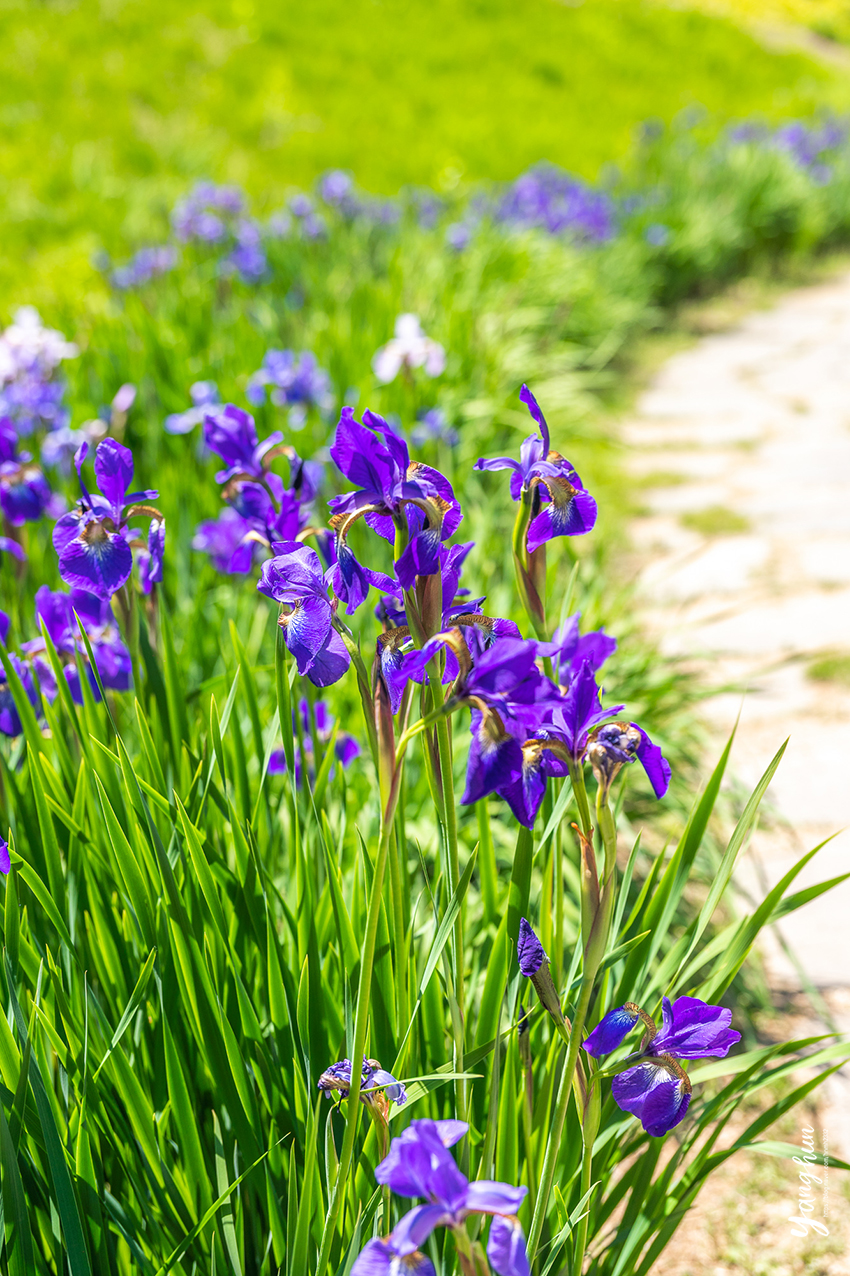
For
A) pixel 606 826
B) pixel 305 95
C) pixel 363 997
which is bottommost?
pixel 363 997

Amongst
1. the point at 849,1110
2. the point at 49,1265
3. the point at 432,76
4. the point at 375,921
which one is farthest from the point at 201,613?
the point at 432,76

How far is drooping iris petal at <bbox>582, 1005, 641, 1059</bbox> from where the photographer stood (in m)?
0.74

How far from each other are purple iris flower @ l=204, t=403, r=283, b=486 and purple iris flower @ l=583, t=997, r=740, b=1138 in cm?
81

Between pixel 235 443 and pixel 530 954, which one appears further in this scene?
pixel 235 443

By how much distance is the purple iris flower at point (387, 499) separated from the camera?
0.67 m

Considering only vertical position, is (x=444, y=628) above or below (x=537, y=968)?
above

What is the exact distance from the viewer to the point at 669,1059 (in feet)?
2.31

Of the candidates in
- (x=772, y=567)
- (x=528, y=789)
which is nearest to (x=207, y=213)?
(x=772, y=567)

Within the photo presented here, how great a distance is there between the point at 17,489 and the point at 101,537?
0.54 m

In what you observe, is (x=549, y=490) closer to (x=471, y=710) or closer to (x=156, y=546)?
(x=471, y=710)

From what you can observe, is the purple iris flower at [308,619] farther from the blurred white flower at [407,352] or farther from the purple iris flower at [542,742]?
the blurred white flower at [407,352]

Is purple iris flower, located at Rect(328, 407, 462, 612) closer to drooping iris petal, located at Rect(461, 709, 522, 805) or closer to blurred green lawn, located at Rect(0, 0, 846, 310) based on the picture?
drooping iris petal, located at Rect(461, 709, 522, 805)

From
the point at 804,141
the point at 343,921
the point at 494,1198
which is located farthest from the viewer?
the point at 804,141

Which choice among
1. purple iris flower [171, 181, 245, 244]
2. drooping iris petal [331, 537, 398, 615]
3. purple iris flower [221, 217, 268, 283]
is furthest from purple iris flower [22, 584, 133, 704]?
purple iris flower [171, 181, 245, 244]
